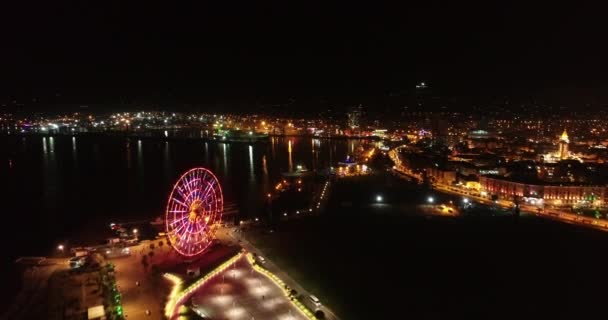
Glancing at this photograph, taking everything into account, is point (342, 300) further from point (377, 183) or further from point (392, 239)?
point (377, 183)

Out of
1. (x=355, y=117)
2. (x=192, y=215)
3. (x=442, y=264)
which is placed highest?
(x=355, y=117)

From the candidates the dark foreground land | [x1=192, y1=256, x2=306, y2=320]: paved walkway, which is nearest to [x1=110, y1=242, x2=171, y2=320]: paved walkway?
[x1=192, y1=256, x2=306, y2=320]: paved walkway

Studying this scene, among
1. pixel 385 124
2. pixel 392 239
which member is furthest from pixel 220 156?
pixel 385 124

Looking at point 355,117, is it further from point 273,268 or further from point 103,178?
point 273,268

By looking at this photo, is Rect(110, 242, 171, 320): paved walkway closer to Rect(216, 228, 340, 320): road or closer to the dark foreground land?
Rect(216, 228, 340, 320): road

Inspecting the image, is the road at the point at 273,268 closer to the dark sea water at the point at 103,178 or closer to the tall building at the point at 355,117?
the dark sea water at the point at 103,178

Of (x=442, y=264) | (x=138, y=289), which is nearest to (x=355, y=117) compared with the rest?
(x=442, y=264)

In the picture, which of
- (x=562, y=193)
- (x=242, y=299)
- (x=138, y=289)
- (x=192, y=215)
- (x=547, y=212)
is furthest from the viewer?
(x=562, y=193)
